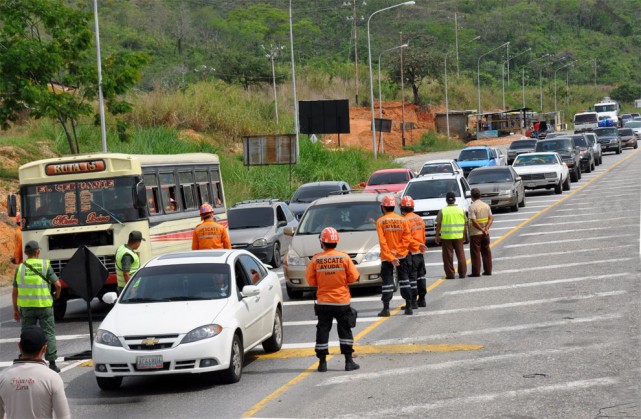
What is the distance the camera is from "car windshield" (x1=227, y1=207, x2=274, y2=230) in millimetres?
26344

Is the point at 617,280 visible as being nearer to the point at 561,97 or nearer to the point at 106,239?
the point at 106,239

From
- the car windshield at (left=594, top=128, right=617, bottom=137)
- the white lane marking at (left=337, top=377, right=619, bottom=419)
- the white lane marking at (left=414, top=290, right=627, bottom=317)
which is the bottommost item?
the white lane marking at (left=414, top=290, right=627, bottom=317)

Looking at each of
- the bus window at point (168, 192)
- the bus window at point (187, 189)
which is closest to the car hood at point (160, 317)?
the bus window at point (168, 192)

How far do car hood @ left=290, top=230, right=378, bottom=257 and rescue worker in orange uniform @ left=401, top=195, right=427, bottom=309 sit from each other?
1.93m

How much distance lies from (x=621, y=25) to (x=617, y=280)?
178 metres

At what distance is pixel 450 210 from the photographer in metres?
20.4

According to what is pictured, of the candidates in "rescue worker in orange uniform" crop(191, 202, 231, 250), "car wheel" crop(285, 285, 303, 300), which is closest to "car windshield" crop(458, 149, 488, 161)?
"car wheel" crop(285, 285, 303, 300)

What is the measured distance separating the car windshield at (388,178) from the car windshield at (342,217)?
1568 cm

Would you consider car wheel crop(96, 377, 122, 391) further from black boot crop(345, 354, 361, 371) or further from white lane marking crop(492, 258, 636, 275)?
white lane marking crop(492, 258, 636, 275)

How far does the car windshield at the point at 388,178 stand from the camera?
1435 inches

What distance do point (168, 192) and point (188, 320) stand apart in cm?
939

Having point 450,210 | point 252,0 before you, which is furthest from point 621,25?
point 450,210

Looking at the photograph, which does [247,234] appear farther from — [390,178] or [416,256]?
[390,178]

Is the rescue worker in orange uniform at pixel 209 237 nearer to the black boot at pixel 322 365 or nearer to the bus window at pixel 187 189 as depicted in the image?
the bus window at pixel 187 189
